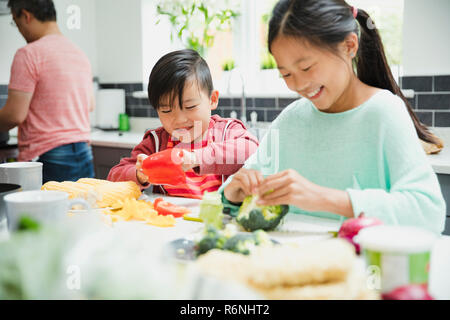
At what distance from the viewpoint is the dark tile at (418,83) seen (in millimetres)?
2445

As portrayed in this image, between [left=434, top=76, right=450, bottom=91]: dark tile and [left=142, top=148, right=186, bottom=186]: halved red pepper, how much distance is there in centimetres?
170

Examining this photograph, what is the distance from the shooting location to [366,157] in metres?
1.24

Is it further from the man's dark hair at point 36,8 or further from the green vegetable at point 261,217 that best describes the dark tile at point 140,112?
the green vegetable at point 261,217

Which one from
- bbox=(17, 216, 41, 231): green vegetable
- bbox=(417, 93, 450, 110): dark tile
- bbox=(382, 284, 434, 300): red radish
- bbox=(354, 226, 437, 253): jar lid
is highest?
bbox=(417, 93, 450, 110): dark tile

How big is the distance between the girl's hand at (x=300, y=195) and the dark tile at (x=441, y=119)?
166 centimetres

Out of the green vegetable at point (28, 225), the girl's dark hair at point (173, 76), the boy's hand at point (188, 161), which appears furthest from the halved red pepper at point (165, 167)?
the green vegetable at point (28, 225)

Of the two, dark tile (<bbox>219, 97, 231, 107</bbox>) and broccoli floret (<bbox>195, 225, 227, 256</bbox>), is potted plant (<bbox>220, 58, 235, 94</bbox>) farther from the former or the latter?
broccoli floret (<bbox>195, 225, 227, 256</bbox>)

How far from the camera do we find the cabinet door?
3.00m

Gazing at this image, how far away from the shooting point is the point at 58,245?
562 millimetres

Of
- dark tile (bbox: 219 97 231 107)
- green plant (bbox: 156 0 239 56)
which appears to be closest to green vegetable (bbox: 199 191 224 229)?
dark tile (bbox: 219 97 231 107)

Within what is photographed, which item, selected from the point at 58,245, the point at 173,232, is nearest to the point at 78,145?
the point at 173,232

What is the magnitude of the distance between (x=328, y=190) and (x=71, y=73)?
5.91ft

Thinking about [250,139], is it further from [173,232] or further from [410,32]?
[410,32]

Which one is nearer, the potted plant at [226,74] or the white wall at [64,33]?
the potted plant at [226,74]
